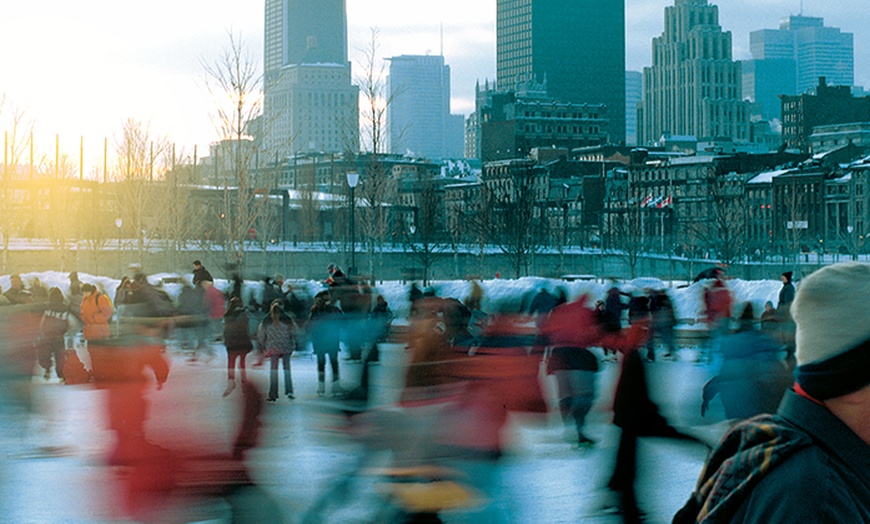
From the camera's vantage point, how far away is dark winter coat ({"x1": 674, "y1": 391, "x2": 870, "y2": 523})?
1.88m

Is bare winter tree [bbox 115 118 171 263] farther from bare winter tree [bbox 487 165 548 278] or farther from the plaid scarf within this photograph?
the plaid scarf

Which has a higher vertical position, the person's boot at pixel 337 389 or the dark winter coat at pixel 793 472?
the dark winter coat at pixel 793 472

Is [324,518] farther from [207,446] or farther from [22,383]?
[22,383]

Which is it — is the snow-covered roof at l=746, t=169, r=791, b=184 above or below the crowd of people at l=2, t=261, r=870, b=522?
above

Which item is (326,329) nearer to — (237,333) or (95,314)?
(237,333)

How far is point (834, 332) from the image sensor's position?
2.04 metres

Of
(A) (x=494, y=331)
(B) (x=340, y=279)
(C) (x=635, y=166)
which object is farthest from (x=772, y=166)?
(A) (x=494, y=331)

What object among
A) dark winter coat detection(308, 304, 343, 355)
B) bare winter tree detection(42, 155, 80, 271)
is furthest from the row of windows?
dark winter coat detection(308, 304, 343, 355)

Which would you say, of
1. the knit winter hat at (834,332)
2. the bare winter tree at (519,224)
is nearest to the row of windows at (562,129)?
the bare winter tree at (519,224)

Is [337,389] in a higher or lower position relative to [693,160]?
lower

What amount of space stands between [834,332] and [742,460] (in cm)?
30

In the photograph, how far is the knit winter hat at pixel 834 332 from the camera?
6.61 feet

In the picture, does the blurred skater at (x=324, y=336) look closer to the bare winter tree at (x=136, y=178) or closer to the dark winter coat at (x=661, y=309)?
the dark winter coat at (x=661, y=309)

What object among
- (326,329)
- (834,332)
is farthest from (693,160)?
(834,332)
